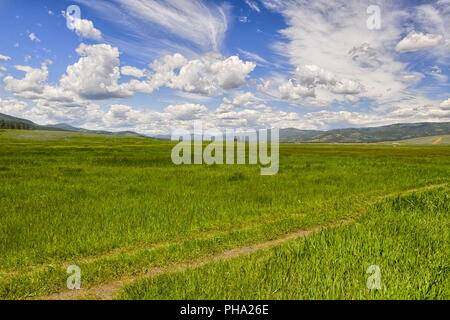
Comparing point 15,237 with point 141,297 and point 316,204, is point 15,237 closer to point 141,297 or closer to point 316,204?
point 141,297

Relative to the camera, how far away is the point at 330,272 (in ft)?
16.5

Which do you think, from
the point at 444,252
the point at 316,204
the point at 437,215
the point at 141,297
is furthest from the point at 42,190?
the point at 437,215

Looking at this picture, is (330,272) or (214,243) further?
(214,243)

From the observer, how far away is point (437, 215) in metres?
9.02

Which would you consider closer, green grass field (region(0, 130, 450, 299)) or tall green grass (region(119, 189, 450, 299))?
tall green grass (region(119, 189, 450, 299))

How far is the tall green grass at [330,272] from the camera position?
4.42 m

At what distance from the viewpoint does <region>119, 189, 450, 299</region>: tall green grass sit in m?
4.42

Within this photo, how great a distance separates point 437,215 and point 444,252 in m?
4.02

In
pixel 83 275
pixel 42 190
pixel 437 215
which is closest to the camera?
pixel 83 275

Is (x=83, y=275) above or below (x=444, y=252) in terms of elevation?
below

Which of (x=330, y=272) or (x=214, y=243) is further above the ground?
(x=330, y=272)

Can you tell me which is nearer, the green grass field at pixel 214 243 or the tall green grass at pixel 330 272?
the tall green grass at pixel 330 272

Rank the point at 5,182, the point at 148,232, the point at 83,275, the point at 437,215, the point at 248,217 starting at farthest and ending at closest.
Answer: the point at 5,182 → the point at 248,217 → the point at 437,215 → the point at 148,232 → the point at 83,275
